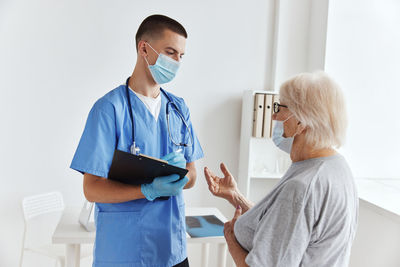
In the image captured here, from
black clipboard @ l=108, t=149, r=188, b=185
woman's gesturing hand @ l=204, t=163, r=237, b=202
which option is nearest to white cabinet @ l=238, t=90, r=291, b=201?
woman's gesturing hand @ l=204, t=163, r=237, b=202

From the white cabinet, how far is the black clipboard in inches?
66.7

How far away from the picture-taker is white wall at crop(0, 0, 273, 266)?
2.76 m

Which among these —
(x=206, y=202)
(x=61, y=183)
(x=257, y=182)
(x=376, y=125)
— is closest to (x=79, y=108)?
(x=61, y=183)

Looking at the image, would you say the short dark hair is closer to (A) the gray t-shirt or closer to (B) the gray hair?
(B) the gray hair

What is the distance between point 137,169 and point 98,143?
19 cm

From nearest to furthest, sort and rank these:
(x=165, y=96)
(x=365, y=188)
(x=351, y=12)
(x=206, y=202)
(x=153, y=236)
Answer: (x=153, y=236)
(x=165, y=96)
(x=365, y=188)
(x=351, y=12)
(x=206, y=202)

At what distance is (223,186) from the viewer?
1769mm

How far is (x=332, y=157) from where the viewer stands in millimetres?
1138

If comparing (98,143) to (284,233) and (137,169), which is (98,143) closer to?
(137,169)

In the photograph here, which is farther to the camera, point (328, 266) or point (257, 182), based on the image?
point (257, 182)

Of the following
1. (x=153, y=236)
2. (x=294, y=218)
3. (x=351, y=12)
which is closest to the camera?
(x=294, y=218)

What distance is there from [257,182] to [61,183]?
1.66m

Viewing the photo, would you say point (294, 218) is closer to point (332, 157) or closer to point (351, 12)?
point (332, 157)

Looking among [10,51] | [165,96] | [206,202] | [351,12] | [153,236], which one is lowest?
[206,202]
